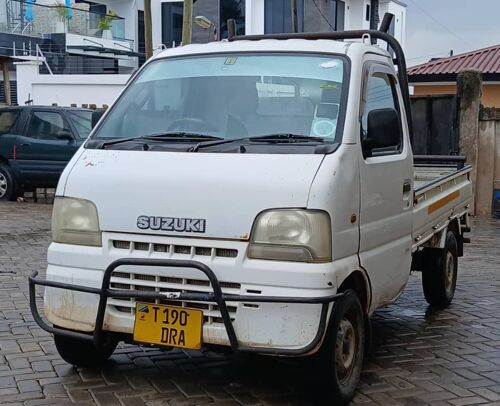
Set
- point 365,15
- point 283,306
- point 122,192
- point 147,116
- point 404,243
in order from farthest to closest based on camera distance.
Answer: point 365,15 < point 404,243 < point 147,116 < point 122,192 < point 283,306

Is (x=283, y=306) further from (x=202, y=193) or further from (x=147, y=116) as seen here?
(x=147, y=116)

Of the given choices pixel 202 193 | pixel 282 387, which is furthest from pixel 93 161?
pixel 282 387

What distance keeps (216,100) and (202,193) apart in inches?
37.6

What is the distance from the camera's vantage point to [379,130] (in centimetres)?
473

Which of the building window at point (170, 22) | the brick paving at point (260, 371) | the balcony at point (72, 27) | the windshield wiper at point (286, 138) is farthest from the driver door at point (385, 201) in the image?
the building window at point (170, 22)

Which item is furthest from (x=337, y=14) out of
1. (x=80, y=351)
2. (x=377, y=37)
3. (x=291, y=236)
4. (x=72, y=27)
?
(x=291, y=236)

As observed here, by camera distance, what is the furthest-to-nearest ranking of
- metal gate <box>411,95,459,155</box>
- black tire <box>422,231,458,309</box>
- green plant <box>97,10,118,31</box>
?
green plant <box>97,10,118,31</box>
metal gate <box>411,95,459,155</box>
black tire <box>422,231,458,309</box>

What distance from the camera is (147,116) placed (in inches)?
198

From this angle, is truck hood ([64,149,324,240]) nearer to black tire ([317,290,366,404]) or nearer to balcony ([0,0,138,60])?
black tire ([317,290,366,404])

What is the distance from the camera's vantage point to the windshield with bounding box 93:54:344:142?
15.5 feet

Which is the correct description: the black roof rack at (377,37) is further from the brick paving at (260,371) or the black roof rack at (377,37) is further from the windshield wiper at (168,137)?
the brick paving at (260,371)

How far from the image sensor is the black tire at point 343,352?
4.23m

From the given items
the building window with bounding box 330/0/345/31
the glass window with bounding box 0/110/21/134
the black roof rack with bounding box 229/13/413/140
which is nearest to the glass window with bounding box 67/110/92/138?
the glass window with bounding box 0/110/21/134

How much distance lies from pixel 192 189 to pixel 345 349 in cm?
135
